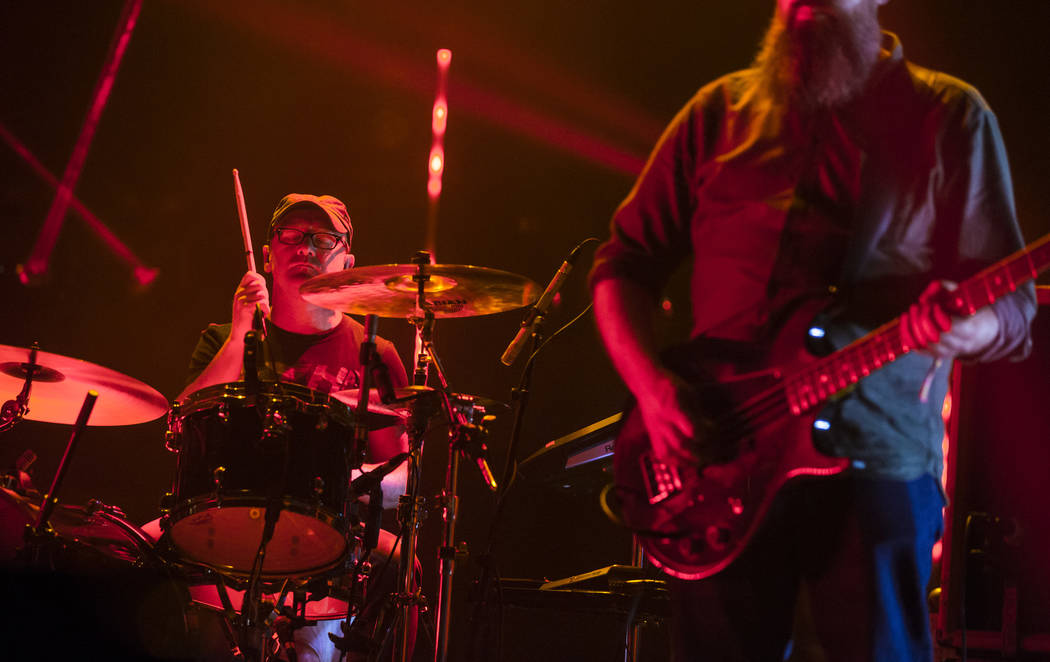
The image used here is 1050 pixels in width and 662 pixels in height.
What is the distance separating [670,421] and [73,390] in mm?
3080

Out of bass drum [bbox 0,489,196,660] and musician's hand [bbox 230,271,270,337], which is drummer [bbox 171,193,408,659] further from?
bass drum [bbox 0,489,196,660]

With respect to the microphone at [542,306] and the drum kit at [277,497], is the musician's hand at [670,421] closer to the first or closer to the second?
the drum kit at [277,497]

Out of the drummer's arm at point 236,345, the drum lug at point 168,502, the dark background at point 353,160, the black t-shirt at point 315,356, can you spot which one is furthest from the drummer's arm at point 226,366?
the dark background at point 353,160

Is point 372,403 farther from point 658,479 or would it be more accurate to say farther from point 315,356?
point 658,479

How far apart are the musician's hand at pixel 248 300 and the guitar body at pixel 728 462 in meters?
2.34

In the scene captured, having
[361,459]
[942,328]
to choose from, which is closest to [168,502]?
[361,459]

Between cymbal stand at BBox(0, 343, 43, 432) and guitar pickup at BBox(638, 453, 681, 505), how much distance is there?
2.77 m

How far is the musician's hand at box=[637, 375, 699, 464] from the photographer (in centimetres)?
156

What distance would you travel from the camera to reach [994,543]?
102 inches

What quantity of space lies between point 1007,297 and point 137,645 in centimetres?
332

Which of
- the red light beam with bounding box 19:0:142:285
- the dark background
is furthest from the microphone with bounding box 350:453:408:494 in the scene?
the red light beam with bounding box 19:0:142:285

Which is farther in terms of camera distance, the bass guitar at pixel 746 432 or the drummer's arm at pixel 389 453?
the drummer's arm at pixel 389 453

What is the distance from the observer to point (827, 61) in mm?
1673

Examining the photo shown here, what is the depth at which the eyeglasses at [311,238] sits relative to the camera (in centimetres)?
434
